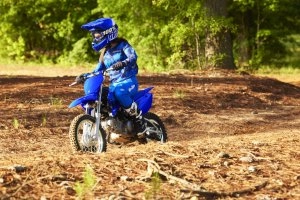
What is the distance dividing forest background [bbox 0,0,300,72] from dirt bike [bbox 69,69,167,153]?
12039 millimetres

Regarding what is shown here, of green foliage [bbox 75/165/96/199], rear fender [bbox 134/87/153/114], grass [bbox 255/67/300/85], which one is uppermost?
rear fender [bbox 134/87/153/114]

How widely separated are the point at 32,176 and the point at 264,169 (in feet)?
6.15

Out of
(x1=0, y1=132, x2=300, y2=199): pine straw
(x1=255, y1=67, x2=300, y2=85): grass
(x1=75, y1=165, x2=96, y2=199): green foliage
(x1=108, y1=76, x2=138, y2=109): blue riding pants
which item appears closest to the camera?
(x1=75, y1=165, x2=96, y2=199): green foliage

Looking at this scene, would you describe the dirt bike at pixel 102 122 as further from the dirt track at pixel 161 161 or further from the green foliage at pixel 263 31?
the green foliage at pixel 263 31

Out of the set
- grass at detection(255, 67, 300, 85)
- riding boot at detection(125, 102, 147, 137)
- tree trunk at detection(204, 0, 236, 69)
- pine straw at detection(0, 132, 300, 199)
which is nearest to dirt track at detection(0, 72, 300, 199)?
pine straw at detection(0, 132, 300, 199)

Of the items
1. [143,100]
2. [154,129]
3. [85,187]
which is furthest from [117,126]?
[85,187]

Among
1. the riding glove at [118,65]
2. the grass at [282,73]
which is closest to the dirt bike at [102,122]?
the riding glove at [118,65]

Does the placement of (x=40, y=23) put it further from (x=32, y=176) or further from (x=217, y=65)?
(x=32, y=176)

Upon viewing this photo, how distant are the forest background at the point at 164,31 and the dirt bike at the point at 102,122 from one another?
12039mm

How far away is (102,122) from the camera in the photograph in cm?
816

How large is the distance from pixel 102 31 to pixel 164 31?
49.5ft

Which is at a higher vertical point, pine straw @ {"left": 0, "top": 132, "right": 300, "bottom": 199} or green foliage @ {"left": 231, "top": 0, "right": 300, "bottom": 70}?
green foliage @ {"left": 231, "top": 0, "right": 300, "bottom": 70}

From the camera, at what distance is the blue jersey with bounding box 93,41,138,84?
807 centimetres

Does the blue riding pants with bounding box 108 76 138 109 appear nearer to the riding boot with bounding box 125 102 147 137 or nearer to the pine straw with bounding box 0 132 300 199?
the riding boot with bounding box 125 102 147 137
